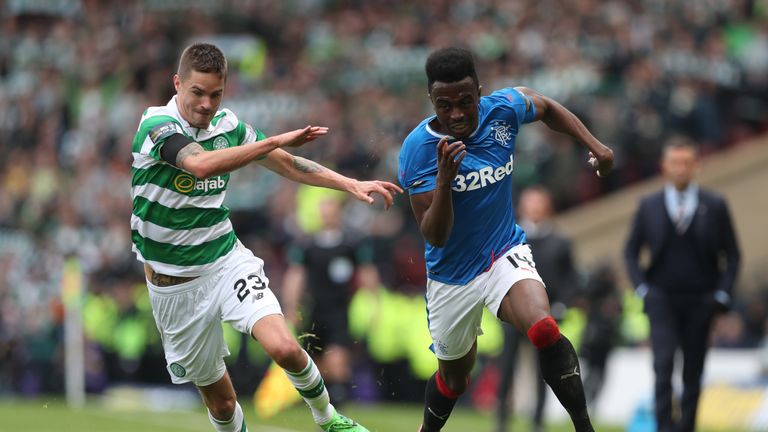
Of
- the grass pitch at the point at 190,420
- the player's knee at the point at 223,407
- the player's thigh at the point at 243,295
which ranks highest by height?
the player's thigh at the point at 243,295

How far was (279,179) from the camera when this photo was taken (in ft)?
71.6

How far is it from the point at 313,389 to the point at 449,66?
2.15m

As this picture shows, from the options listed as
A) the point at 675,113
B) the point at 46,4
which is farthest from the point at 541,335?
the point at 46,4

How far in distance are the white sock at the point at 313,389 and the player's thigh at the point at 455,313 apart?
0.80 meters

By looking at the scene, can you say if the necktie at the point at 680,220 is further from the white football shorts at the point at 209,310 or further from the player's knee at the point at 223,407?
the player's knee at the point at 223,407

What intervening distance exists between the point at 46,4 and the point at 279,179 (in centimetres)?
1006

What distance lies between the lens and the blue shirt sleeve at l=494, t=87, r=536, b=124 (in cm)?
841

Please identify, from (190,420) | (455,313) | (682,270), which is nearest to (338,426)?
(455,313)

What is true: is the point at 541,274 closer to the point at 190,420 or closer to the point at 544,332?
the point at 190,420

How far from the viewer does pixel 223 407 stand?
8.72 m

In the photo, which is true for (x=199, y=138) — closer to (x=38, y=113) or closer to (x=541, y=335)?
(x=541, y=335)

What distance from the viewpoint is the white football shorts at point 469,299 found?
327 inches

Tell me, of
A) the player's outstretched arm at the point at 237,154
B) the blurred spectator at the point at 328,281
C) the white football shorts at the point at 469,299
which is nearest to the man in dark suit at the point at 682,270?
the white football shorts at the point at 469,299

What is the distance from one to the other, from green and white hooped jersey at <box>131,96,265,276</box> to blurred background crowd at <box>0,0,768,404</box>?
904 cm
